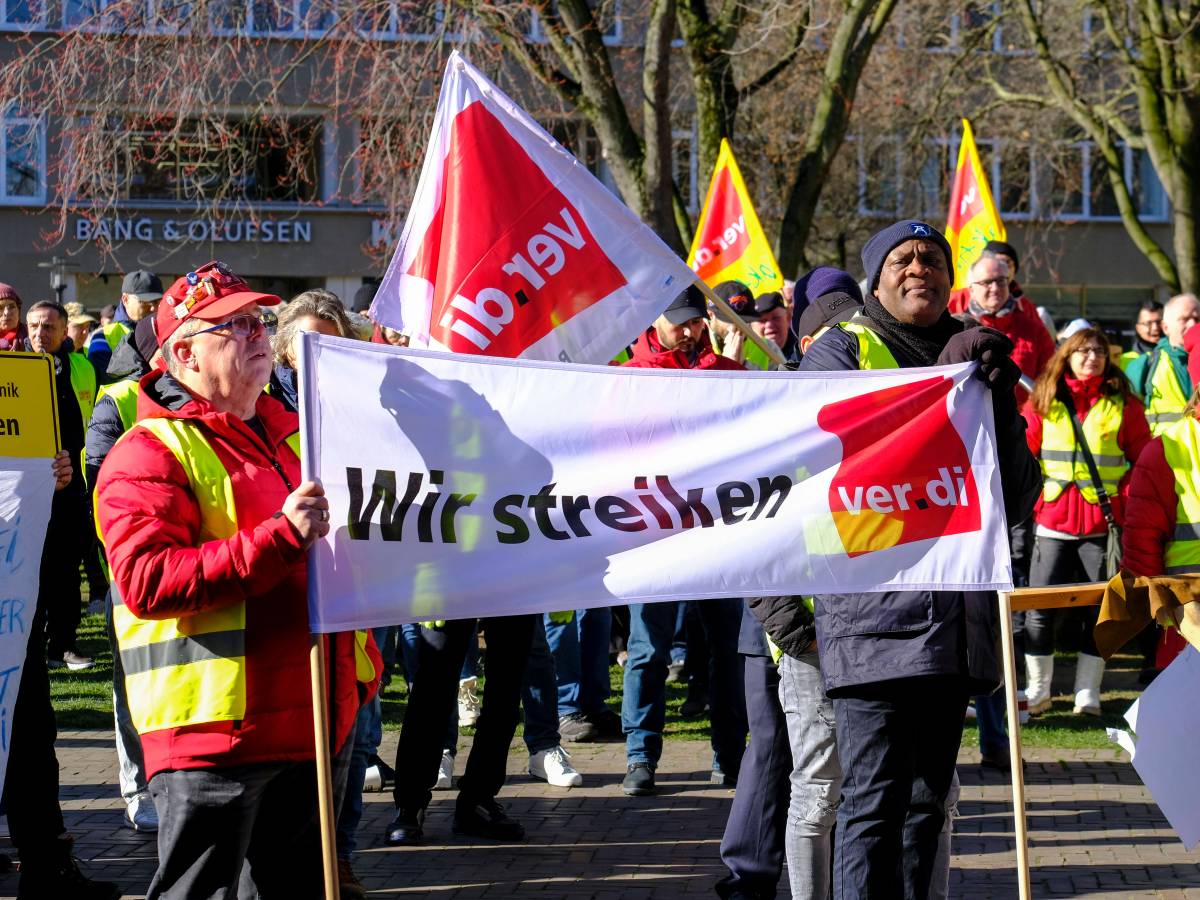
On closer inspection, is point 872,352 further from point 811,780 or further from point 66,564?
point 66,564

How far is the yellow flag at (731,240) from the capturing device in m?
11.2

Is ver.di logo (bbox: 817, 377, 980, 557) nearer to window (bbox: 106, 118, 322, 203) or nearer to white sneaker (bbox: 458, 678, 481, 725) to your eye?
white sneaker (bbox: 458, 678, 481, 725)

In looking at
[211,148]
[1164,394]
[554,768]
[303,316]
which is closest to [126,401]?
[303,316]

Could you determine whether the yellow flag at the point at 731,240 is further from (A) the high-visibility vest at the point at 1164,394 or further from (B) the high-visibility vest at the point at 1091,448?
(B) the high-visibility vest at the point at 1091,448

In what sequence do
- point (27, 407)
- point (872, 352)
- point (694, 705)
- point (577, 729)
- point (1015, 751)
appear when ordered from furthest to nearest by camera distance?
point (694, 705)
point (577, 729)
point (27, 407)
point (872, 352)
point (1015, 751)

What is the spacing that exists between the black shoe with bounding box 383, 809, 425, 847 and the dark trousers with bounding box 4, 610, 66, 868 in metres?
1.29

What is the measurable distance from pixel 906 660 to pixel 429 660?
259 centimetres

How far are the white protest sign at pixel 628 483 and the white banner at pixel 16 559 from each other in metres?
1.43

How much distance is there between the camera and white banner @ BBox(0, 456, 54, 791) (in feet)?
14.9

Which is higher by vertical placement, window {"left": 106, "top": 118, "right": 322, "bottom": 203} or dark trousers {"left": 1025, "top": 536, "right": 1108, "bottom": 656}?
window {"left": 106, "top": 118, "right": 322, "bottom": 203}

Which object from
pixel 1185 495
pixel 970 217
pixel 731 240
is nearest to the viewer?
pixel 1185 495

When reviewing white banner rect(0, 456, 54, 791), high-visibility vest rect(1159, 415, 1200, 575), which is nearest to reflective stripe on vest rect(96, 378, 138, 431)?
white banner rect(0, 456, 54, 791)

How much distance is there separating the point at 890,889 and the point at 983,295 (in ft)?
15.9

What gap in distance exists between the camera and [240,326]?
12.2ft
